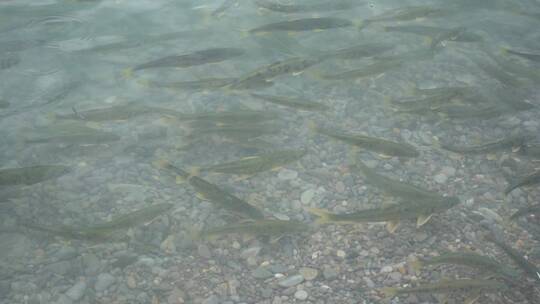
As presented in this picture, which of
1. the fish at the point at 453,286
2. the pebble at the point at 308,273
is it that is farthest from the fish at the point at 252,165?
the fish at the point at 453,286

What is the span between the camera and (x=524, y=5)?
10.8m

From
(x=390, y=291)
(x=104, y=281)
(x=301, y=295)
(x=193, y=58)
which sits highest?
(x=193, y=58)

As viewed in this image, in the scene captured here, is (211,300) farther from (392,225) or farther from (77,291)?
(392,225)

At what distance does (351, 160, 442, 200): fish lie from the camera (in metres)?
4.51

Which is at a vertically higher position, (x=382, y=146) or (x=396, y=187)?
(x=382, y=146)

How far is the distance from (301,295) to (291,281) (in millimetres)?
188

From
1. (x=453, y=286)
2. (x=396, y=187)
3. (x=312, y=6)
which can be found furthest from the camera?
(x=312, y=6)

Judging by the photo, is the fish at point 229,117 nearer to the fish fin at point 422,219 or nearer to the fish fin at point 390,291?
the fish fin at point 422,219

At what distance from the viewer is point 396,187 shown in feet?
15.3

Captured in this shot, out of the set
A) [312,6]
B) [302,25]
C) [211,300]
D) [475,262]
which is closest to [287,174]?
[211,300]

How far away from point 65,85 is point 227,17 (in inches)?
187

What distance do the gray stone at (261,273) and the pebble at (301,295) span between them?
1.18 feet

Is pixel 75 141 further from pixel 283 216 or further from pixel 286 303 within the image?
pixel 286 303

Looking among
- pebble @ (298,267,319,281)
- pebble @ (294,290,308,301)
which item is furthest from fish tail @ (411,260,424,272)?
pebble @ (294,290,308,301)
